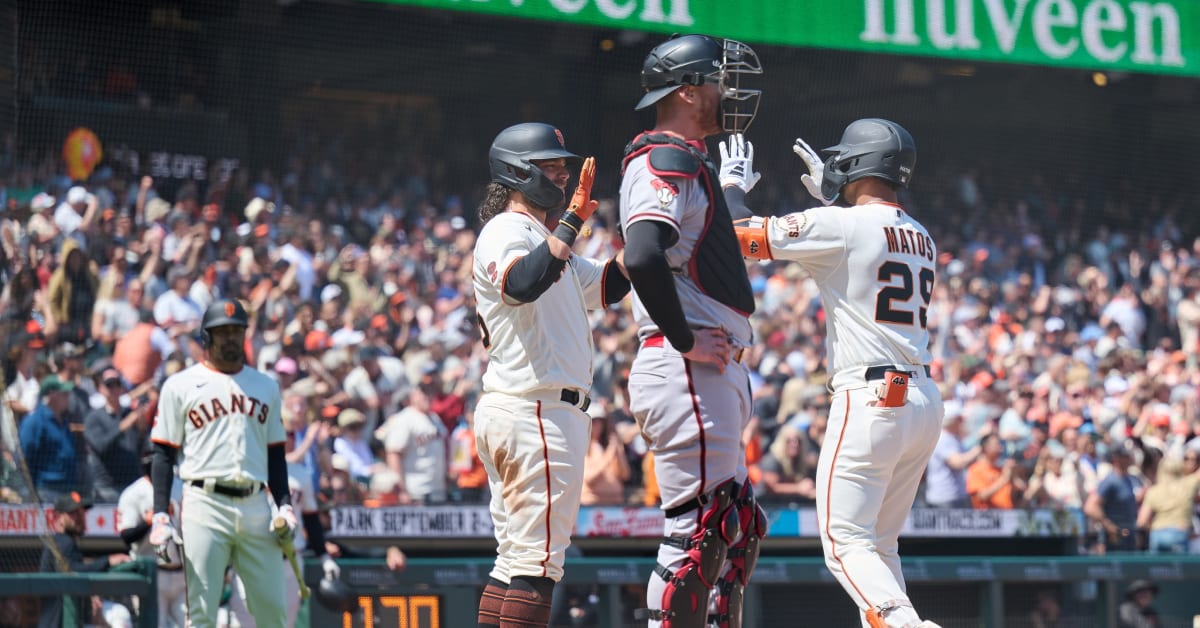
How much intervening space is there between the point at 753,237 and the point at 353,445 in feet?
19.3

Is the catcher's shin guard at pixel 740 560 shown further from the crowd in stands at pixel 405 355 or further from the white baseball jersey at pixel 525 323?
the crowd in stands at pixel 405 355

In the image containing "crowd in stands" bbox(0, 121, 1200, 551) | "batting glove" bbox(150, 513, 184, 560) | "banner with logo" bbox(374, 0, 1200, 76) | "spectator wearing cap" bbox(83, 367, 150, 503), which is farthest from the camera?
"banner with logo" bbox(374, 0, 1200, 76)

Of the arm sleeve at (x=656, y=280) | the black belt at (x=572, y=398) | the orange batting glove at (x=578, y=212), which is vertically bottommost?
the black belt at (x=572, y=398)

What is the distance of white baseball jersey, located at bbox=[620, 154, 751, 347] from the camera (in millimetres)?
4527

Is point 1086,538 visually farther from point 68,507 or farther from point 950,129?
point 950,129

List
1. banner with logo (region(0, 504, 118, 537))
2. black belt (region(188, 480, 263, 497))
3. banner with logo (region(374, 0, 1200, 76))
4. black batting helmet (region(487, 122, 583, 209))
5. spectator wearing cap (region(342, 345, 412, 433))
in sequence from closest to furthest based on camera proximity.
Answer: black batting helmet (region(487, 122, 583, 209)), black belt (region(188, 480, 263, 497)), banner with logo (region(0, 504, 118, 537)), spectator wearing cap (region(342, 345, 412, 433)), banner with logo (region(374, 0, 1200, 76))

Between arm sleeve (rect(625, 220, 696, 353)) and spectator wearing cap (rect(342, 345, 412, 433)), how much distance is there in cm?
669

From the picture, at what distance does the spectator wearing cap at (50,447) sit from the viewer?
934cm

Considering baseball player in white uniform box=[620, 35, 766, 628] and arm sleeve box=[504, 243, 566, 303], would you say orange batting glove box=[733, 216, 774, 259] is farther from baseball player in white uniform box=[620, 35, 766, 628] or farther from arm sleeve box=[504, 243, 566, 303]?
arm sleeve box=[504, 243, 566, 303]

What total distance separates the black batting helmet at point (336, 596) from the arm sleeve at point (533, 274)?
311 centimetres

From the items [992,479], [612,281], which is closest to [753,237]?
[612,281]

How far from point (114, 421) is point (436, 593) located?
278 centimetres

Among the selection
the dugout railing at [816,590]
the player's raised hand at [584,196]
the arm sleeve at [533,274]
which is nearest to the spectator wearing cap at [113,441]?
the dugout railing at [816,590]

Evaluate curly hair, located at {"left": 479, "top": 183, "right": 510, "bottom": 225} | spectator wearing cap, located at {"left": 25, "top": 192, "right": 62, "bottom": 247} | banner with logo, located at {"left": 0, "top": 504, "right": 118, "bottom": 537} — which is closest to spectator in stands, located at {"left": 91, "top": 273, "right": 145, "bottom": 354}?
spectator wearing cap, located at {"left": 25, "top": 192, "right": 62, "bottom": 247}
